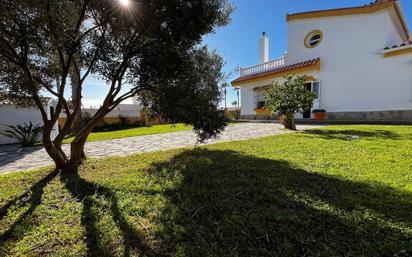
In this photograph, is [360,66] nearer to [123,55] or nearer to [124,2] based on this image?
[123,55]

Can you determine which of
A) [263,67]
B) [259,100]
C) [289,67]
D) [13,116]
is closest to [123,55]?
[13,116]

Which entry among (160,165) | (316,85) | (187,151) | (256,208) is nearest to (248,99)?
(316,85)

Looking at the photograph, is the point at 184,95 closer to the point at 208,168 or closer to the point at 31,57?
the point at 208,168

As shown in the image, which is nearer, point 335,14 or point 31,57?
point 31,57

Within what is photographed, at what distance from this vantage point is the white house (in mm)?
12922

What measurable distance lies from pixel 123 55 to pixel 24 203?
3.15 metres

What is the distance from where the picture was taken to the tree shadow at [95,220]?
88.8 inches

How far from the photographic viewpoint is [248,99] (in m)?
20.6

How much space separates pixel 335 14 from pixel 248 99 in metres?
8.66

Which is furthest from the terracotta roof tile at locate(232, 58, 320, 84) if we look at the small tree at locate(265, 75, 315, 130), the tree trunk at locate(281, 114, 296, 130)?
the tree trunk at locate(281, 114, 296, 130)

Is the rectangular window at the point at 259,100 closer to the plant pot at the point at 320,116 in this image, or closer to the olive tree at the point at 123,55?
the plant pot at the point at 320,116

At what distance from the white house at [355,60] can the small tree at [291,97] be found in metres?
5.99

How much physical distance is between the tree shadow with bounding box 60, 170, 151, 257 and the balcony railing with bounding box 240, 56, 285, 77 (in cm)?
1732

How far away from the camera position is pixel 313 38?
16.4 m
